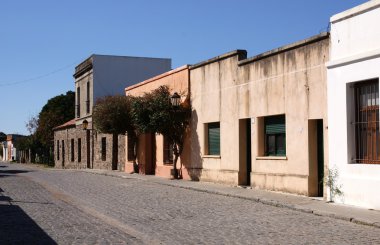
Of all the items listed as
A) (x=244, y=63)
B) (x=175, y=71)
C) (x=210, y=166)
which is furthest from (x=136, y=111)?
(x=244, y=63)

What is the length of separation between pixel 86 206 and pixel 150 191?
4.69 m

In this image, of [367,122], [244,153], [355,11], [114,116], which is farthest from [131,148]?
[355,11]

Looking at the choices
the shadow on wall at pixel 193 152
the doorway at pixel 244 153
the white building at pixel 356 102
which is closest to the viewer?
the white building at pixel 356 102

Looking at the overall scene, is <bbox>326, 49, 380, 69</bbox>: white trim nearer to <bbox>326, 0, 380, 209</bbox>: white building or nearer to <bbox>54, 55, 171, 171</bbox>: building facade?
<bbox>326, 0, 380, 209</bbox>: white building

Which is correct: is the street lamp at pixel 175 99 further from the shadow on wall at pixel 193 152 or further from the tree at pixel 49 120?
the tree at pixel 49 120

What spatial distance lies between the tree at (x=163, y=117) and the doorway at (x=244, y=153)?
4.39 m

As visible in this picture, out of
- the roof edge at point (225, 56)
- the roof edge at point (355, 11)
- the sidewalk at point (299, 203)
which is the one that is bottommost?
the sidewalk at point (299, 203)

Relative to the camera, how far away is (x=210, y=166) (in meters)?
21.2

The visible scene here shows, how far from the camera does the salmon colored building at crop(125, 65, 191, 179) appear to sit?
2341 centimetres

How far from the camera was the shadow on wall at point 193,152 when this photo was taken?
2219cm

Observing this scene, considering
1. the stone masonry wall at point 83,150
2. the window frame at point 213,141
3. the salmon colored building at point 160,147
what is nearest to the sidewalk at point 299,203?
the window frame at point 213,141

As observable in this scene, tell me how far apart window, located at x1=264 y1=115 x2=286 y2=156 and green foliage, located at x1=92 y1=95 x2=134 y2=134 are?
1120 centimetres

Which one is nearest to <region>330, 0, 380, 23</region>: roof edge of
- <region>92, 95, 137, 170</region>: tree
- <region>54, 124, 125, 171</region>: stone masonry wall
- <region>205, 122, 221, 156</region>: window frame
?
<region>205, 122, 221, 156</region>: window frame

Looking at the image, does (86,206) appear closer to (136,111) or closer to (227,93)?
(227,93)
